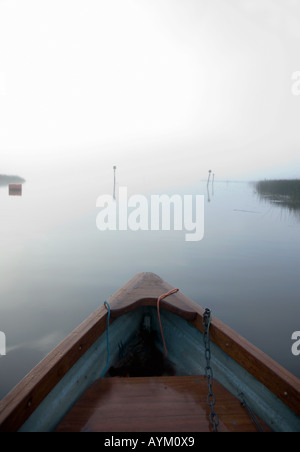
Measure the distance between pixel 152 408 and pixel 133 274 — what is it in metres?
5.63

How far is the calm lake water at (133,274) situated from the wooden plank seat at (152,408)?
1.90 metres

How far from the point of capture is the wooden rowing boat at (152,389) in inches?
65.7

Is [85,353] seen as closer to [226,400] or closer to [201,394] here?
[201,394]

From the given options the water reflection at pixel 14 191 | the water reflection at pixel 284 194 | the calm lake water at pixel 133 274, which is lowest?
the calm lake water at pixel 133 274

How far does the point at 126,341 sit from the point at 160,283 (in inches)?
31.2

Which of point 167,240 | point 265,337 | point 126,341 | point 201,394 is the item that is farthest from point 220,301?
point 167,240

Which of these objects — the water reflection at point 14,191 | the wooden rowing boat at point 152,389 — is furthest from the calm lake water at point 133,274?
the water reflection at point 14,191

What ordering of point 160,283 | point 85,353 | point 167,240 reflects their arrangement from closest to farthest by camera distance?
1. point 85,353
2. point 160,283
3. point 167,240

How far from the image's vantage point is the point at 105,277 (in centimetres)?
702

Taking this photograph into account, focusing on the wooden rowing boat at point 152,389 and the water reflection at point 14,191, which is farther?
the water reflection at point 14,191

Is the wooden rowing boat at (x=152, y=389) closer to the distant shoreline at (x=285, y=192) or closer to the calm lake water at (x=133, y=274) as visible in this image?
the calm lake water at (x=133, y=274)

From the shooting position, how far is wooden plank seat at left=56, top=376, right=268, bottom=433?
179 centimetres

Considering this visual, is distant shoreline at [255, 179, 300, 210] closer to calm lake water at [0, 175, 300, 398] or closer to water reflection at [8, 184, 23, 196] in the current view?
calm lake water at [0, 175, 300, 398]

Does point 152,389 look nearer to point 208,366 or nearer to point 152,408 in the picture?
point 152,408
